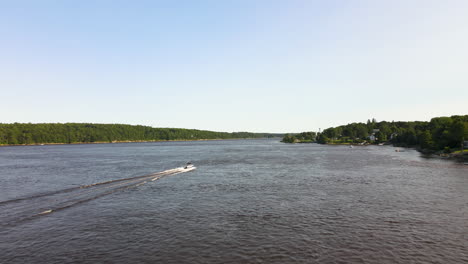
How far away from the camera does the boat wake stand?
38.4 metres

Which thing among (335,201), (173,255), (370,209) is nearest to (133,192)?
(173,255)

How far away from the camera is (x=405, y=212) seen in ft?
127

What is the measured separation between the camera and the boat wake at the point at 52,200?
38406 millimetres

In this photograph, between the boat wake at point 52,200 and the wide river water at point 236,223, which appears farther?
the boat wake at point 52,200

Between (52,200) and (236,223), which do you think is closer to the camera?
(236,223)

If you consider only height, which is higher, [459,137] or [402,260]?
[459,137]

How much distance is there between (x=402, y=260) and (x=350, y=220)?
35.4 ft

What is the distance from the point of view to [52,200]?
155 ft

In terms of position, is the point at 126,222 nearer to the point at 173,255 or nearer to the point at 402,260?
the point at 173,255

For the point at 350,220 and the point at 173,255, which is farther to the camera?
the point at 350,220

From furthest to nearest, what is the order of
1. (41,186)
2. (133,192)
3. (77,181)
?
(77,181) → (41,186) → (133,192)

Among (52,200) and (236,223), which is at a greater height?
(52,200)

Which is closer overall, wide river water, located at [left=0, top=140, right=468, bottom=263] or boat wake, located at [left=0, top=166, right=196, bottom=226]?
wide river water, located at [left=0, top=140, right=468, bottom=263]

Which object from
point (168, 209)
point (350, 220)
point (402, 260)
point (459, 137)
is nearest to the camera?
point (402, 260)
